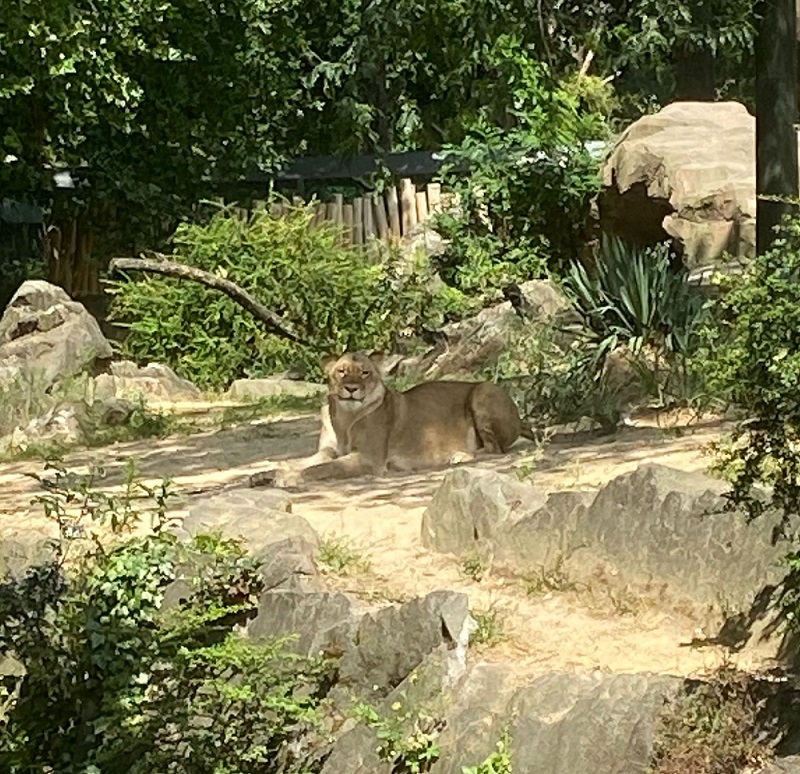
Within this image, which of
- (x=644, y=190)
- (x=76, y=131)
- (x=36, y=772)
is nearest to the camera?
(x=36, y=772)

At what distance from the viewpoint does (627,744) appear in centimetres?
509

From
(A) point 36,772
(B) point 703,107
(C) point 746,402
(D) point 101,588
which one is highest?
(B) point 703,107

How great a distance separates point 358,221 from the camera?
19750 millimetres

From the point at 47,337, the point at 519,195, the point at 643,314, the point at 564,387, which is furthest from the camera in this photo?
the point at 519,195

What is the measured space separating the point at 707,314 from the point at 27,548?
196 inches

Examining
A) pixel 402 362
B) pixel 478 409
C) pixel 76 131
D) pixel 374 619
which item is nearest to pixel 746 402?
pixel 374 619

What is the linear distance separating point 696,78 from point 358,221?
943cm

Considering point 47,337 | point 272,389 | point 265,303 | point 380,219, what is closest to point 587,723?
point 272,389

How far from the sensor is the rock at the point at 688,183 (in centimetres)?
1502

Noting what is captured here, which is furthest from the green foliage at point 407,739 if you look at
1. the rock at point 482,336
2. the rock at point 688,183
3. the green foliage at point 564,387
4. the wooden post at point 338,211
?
the wooden post at point 338,211

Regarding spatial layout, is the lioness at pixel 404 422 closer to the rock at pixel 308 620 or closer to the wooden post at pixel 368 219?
the rock at pixel 308 620

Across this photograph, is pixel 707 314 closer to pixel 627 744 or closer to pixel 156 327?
pixel 627 744

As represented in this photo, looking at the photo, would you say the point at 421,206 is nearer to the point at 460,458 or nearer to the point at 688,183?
the point at 688,183

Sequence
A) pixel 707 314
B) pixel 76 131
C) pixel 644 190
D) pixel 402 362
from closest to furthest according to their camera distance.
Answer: pixel 707 314
pixel 402 362
pixel 644 190
pixel 76 131
